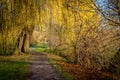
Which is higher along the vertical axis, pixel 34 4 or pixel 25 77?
pixel 34 4

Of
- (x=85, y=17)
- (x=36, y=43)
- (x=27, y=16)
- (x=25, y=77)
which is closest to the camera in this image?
(x=25, y=77)

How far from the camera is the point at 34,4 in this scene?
13859mm

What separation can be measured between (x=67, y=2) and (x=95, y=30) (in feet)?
8.13

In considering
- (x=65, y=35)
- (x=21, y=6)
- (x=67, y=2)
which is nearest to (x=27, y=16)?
(x=21, y=6)

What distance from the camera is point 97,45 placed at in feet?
47.7

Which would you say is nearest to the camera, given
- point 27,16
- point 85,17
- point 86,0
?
point 27,16

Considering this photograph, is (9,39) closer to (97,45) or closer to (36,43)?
(97,45)

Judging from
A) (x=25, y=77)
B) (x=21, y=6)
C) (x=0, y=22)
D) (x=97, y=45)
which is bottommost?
(x=25, y=77)

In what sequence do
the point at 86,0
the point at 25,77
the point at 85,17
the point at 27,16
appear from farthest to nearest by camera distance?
the point at 85,17, the point at 86,0, the point at 27,16, the point at 25,77

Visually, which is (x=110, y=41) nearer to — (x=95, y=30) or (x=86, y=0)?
(x=95, y=30)

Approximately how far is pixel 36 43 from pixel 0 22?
2271 inches

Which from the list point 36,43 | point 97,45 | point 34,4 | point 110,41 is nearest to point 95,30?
point 97,45

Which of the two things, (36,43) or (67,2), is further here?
(36,43)

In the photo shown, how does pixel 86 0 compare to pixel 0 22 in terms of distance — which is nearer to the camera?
→ pixel 0 22
